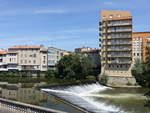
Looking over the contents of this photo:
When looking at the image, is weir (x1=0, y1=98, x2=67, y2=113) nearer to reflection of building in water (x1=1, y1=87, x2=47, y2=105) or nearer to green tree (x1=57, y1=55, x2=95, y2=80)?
reflection of building in water (x1=1, y1=87, x2=47, y2=105)

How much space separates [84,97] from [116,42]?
45.9 metres

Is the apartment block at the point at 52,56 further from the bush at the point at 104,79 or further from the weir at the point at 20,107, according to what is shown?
the weir at the point at 20,107

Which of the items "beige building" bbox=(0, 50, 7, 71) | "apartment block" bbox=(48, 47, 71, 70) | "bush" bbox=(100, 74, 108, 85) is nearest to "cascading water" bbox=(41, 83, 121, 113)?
"bush" bbox=(100, 74, 108, 85)

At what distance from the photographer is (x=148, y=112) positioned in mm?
38875

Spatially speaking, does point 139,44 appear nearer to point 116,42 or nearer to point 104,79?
point 116,42

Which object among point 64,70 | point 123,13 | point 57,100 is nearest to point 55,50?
point 64,70

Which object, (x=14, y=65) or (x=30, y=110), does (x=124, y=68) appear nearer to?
(x=14, y=65)

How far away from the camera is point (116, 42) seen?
96.6 metres

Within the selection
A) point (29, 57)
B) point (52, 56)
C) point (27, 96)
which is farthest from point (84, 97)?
point (29, 57)

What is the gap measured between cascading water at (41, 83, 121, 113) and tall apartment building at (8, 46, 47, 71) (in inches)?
1680

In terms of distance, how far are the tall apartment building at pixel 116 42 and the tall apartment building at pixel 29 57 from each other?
32.7 metres

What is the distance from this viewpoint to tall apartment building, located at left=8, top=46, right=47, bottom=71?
4734 inches

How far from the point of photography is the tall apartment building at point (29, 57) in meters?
120

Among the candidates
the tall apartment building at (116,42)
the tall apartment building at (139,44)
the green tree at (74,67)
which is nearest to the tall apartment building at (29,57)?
the green tree at (74,67)
